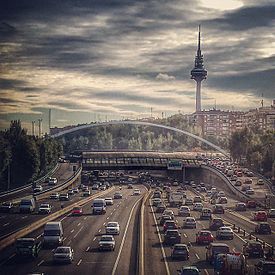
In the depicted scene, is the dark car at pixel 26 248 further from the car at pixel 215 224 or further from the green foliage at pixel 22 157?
the green foliage at pixel 22 157

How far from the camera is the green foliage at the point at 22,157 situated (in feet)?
272

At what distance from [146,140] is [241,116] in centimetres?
4489

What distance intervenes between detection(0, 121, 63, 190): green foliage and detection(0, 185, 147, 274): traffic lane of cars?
2034cm

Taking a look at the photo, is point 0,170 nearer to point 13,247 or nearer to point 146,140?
point 13,247

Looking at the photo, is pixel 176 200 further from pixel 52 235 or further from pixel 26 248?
pixel 26 248

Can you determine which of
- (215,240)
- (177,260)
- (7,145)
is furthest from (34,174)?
(177,260)

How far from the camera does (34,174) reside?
8706 centimetres

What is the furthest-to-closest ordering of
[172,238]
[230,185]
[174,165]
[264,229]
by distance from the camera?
[174,165]
[230,185]
[264,229]
[172,238]

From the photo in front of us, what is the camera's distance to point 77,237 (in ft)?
127

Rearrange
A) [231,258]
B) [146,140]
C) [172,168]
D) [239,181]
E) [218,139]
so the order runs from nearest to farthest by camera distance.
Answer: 1. [231,258]
2. [239,181]
3. [172,168]
4. [218,139]
5. [146,140]

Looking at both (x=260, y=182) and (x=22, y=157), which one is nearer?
(x=260, y=182)

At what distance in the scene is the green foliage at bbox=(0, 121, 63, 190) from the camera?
82938 millimetres

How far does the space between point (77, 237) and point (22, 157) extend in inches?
1978

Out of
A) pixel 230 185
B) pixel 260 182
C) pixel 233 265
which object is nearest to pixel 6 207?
pixel 260 182
